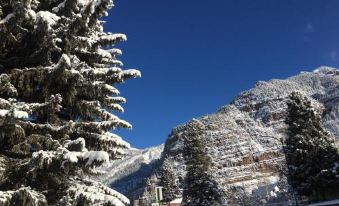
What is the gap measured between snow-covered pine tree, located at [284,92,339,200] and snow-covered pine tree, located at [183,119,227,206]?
10144 mm

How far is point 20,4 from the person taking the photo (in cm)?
892

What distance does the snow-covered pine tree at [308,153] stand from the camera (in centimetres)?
4512

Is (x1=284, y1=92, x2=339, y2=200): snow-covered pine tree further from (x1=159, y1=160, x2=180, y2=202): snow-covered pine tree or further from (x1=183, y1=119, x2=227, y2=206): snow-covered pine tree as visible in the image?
(x1=159, y1=160, x2=180, y2=202): snow-covered pine tree

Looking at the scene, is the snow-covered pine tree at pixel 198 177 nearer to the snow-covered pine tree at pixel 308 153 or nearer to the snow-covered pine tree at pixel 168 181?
the snow-covered pine tree at pixel 308 153

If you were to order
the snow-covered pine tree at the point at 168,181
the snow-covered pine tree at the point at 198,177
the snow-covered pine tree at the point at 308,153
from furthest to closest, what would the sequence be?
the snow-covered pine tree at the point at 168,181 → the snow-covered pine tree at the point at 198,177 → the snow-covered pine tree at the point at 308,153

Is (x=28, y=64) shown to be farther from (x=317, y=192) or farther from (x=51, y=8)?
(x=317, y=192)

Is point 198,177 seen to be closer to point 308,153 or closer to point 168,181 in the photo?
point 308,153

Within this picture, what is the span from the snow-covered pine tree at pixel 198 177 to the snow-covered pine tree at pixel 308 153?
10.1 m

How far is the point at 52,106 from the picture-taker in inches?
367

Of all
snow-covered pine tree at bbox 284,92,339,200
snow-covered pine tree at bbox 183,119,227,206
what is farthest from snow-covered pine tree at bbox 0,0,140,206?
snow-covered pine tree at bbox 183,119,227,206

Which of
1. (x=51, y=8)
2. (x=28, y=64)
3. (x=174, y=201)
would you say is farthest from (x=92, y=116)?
(x=174, y=201)

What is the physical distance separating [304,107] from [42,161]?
44573 millimetres

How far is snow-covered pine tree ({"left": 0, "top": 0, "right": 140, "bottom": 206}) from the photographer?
870 centimetres

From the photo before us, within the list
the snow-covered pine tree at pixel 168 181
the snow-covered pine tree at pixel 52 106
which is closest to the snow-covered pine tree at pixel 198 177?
the snow-covered pine tree at pixel 168 181
